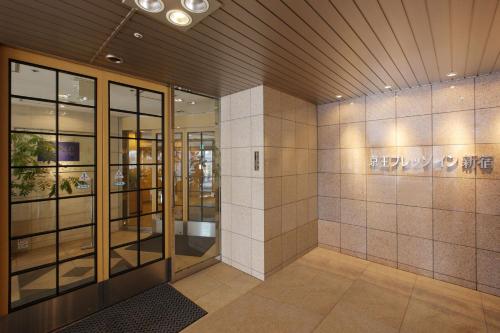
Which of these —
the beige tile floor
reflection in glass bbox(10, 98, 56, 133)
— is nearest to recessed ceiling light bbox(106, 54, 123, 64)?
reflection in glass bbox(10, 98, 56, 133)

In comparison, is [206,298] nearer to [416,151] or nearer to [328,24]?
[328,24]

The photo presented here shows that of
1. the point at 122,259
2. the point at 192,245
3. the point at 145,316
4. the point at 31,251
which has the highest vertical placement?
the point at 31,251

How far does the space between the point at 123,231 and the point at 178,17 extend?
3.04 metres

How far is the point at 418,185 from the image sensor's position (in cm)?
402

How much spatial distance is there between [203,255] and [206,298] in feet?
4.21

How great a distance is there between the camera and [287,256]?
439cm

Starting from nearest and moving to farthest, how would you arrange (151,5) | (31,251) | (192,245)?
(151,5) → (31,251) → (192,245)

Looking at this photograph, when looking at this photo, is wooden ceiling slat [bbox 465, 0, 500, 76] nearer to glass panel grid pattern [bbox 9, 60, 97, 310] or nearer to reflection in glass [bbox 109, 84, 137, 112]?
reflection in glass [bbox 109, 84, 137, 112]

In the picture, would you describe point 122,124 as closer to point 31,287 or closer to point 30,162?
point 30,162

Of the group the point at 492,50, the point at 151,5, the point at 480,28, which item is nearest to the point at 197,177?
the point at 151,5

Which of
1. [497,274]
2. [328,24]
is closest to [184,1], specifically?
[328,24]

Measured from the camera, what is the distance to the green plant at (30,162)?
268 cm

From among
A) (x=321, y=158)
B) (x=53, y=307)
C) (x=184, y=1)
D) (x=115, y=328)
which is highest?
(x=184, y=1)

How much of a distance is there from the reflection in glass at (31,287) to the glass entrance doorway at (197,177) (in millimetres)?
1851
